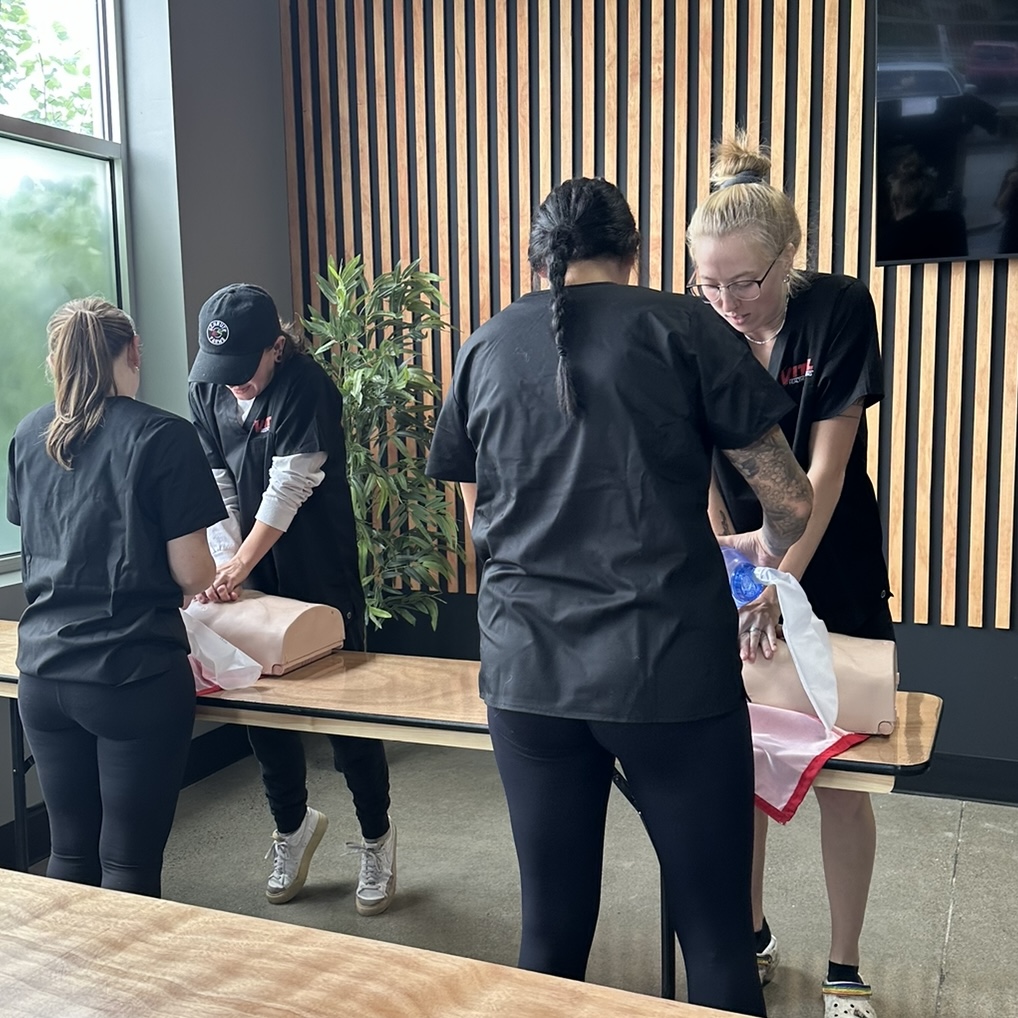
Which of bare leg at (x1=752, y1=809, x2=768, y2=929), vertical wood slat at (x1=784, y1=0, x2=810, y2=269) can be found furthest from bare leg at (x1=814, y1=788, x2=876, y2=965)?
vertical wood slat at (x1=784, y1=0, x2=810, y2=269)

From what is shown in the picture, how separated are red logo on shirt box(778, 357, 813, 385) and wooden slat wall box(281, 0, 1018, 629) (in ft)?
5.92

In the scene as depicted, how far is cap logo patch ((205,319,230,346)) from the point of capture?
2656 millimetres

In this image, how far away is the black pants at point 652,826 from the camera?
154 centimetres

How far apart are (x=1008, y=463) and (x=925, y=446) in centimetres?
27

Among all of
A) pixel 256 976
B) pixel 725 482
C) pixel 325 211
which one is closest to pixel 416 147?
pixel 325 211

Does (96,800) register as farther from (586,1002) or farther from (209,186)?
(209,186)

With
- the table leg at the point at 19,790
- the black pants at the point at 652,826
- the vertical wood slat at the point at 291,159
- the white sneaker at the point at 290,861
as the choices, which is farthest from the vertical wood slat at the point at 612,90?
the black pants at the point at 652,826

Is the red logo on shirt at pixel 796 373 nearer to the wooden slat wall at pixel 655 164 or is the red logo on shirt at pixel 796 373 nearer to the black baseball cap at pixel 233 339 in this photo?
the black baseball cap at pixel 233 339

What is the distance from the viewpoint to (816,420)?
2139 millimetres

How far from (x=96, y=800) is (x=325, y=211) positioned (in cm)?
304

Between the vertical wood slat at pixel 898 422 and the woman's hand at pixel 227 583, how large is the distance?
227cm

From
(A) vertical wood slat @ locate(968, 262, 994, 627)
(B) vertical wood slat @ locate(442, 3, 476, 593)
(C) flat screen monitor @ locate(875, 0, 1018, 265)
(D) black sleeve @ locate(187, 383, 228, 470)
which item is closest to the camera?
(D) black sleeve @ locate(187, 383, 228, 470)

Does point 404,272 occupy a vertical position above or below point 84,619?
above

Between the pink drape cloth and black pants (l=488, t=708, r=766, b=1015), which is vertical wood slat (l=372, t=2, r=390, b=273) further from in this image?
black pants (l=488, t=708, r=766, b=1015)
